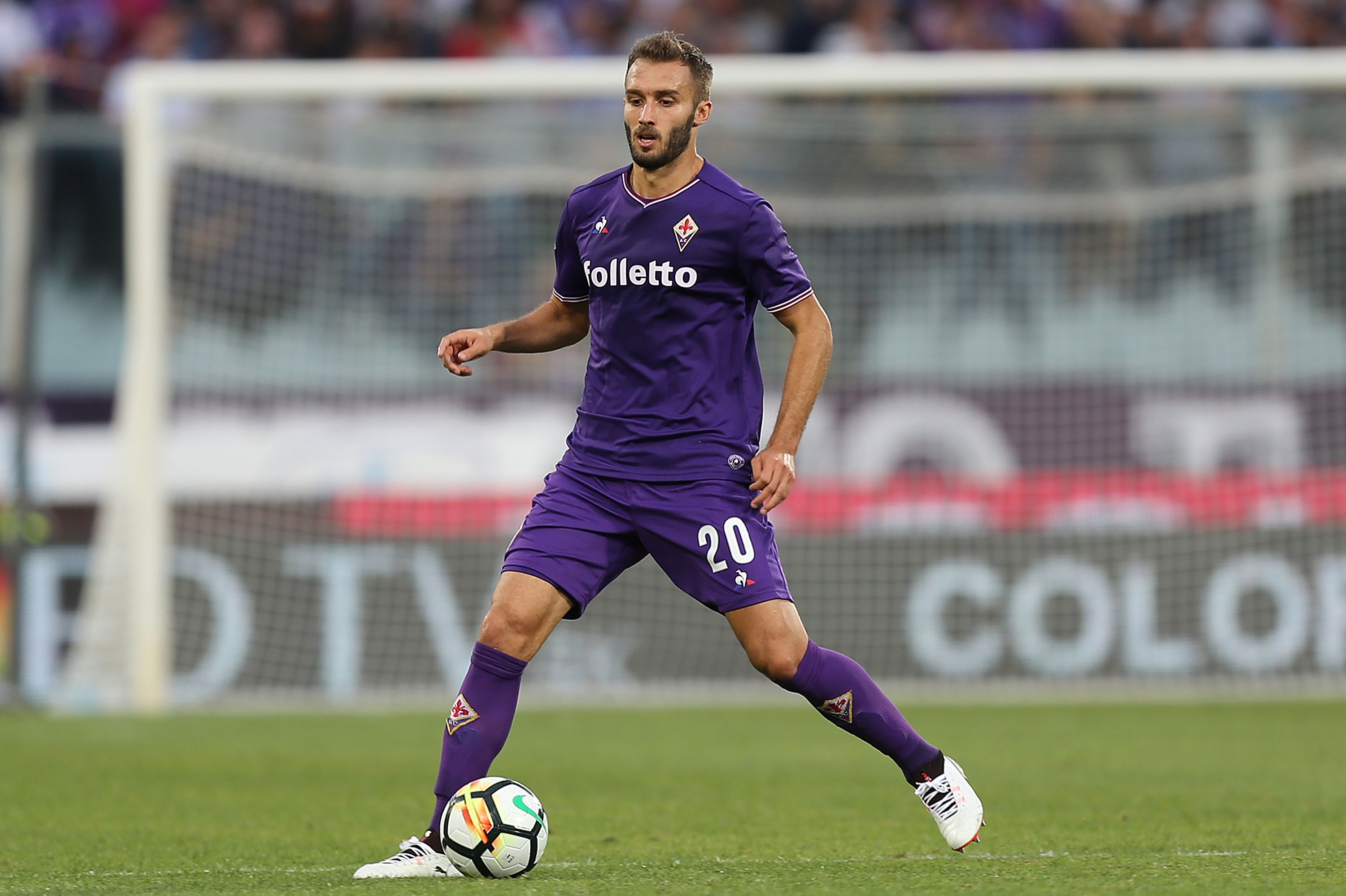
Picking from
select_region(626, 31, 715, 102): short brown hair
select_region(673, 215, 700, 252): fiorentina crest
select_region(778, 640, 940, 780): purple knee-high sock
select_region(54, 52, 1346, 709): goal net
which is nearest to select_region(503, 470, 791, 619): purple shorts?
select_region(778, 640, 940, 780): purple knee-high sock

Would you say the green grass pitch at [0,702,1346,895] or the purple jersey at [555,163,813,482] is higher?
the purple jersey at [555,163,813,482]

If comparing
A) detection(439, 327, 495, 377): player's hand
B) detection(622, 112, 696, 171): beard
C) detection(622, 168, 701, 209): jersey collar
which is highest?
detection(622, 112, 696, 171): beard

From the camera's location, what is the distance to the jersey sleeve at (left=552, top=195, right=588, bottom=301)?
5031 mm

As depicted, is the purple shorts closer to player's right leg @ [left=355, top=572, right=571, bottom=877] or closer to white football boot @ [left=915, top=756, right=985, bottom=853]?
player's right leg @ [left=355, top=572, right=571, bottom=877]

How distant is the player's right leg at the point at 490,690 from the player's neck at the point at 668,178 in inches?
41.1

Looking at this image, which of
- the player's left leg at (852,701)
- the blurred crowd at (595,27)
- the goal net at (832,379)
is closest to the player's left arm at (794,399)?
the player's left leg at (852,701)

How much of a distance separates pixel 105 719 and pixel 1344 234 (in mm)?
7779

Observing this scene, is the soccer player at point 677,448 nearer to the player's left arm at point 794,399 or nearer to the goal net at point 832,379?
the player's left arm at point 794,399

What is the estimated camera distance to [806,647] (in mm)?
4828

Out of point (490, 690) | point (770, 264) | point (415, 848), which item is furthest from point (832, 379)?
point (415, 848)

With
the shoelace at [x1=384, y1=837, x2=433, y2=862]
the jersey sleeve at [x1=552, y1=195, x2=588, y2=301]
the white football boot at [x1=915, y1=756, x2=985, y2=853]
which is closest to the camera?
the shoelace at [x1=384, y1=837, x2=433, y2=862]

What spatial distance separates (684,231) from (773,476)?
2.20 ft

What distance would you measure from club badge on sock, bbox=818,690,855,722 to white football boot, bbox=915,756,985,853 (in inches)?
10.7

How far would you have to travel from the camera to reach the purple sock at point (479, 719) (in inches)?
186
